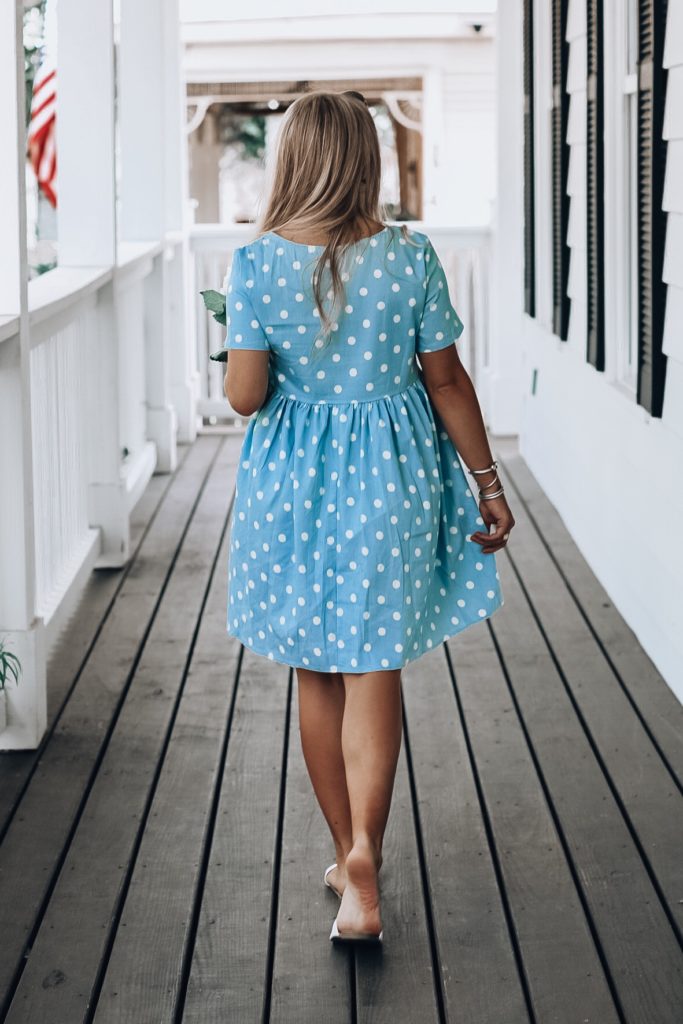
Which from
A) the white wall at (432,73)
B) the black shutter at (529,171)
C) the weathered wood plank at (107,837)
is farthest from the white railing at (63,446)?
the white wall at (432,73)

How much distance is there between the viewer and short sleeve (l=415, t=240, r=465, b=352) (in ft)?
7.99

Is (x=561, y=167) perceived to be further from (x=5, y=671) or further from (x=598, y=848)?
(x=598, y=848)

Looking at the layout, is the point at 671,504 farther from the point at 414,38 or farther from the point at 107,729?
the point at 414,38

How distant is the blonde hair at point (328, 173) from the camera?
2359 millimetres

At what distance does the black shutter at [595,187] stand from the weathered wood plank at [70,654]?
72.8 inches

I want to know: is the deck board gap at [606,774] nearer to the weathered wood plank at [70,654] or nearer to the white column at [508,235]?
the weathered wood plank at [70,654]

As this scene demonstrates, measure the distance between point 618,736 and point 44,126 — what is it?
7.98m

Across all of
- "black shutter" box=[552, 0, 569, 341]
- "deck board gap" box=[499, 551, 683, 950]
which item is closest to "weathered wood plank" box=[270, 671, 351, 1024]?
"deck board gap" box=[499, 551, 683, 950]

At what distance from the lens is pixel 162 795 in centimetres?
324

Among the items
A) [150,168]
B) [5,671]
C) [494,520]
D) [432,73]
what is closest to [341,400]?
[494,520]

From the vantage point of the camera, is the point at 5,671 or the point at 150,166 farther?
the point at 150,166

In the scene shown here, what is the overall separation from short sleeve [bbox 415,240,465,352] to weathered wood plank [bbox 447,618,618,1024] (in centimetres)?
106

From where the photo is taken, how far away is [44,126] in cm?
1028

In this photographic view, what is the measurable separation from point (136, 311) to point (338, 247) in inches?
169
